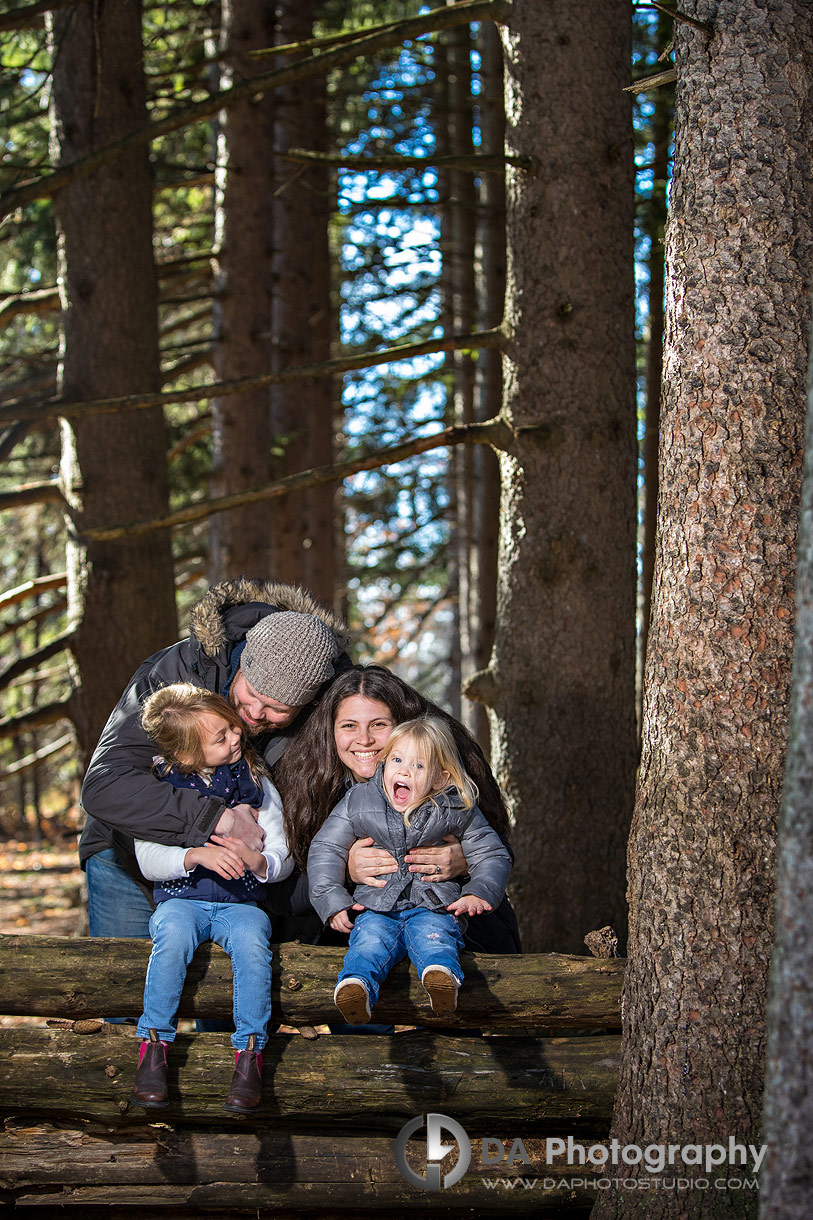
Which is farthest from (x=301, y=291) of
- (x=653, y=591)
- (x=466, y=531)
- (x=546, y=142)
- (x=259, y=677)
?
(x=653, y=591)

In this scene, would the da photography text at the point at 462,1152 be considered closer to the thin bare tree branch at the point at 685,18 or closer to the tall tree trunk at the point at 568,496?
the tall tree trunk at the point at 568,496

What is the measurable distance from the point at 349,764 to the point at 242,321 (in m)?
5.67

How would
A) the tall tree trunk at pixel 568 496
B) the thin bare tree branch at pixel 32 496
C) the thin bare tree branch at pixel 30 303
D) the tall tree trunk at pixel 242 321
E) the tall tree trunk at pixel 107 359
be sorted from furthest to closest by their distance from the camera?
the tall tree trunk at pixel 242 321 → the thin bare tree branch at pixel 30 303 → the tall tree trunk at pixel 107 359 → the thin bare tree branch at pixel 32 496 → the tall tree trunk at pixel 568 496

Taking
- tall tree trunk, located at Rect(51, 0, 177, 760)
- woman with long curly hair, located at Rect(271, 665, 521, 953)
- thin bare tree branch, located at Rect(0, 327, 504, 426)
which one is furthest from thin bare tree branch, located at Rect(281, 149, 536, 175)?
woman with long curly hair, located at Rect(271, 665, 521, 953)

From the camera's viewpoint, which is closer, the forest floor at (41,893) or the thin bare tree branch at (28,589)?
the thin bare tree branch at (28,589)

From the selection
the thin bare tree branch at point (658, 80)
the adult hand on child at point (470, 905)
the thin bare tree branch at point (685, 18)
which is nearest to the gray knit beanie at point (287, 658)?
the adult hand on child at point (470, 905)

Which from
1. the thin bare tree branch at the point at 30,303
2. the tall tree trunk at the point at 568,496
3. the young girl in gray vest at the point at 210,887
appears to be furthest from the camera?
the thin bare tree branch at the point at 30,303

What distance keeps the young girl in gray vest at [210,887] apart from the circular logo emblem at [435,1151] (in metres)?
0.56

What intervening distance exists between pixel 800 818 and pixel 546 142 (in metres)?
4.12

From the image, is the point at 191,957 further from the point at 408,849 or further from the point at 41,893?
the point at 41,893

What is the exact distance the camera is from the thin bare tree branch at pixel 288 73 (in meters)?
5.04

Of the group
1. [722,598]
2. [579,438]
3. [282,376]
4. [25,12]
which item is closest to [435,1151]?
[722,598]

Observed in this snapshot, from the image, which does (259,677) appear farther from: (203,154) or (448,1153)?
(203,154)

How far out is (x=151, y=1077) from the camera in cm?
361
